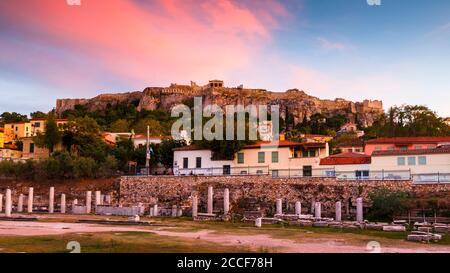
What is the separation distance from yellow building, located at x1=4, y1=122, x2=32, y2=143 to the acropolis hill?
59.0 m

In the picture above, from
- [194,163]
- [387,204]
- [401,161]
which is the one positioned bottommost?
[387,204]

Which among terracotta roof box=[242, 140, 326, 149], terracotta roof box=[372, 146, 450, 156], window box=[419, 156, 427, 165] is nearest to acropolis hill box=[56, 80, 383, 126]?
terracotta roof box=[242, 140, 326, 149]

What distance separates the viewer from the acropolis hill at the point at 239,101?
15175 cm

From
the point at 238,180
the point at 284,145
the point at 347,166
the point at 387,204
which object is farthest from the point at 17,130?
the point at 387,204

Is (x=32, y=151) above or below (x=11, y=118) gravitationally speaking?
below

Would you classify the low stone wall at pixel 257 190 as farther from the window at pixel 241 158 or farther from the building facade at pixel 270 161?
the window at pixel 241 158

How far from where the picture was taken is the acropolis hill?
498 ft

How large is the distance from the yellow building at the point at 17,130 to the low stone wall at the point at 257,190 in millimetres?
49944

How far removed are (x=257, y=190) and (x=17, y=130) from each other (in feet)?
214

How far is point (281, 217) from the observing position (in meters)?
35.5

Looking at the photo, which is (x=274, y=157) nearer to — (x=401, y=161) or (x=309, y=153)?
(x=309, y=153)

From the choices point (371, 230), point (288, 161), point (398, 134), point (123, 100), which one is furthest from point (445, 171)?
point (123, 100)

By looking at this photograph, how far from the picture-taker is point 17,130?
312 ft
